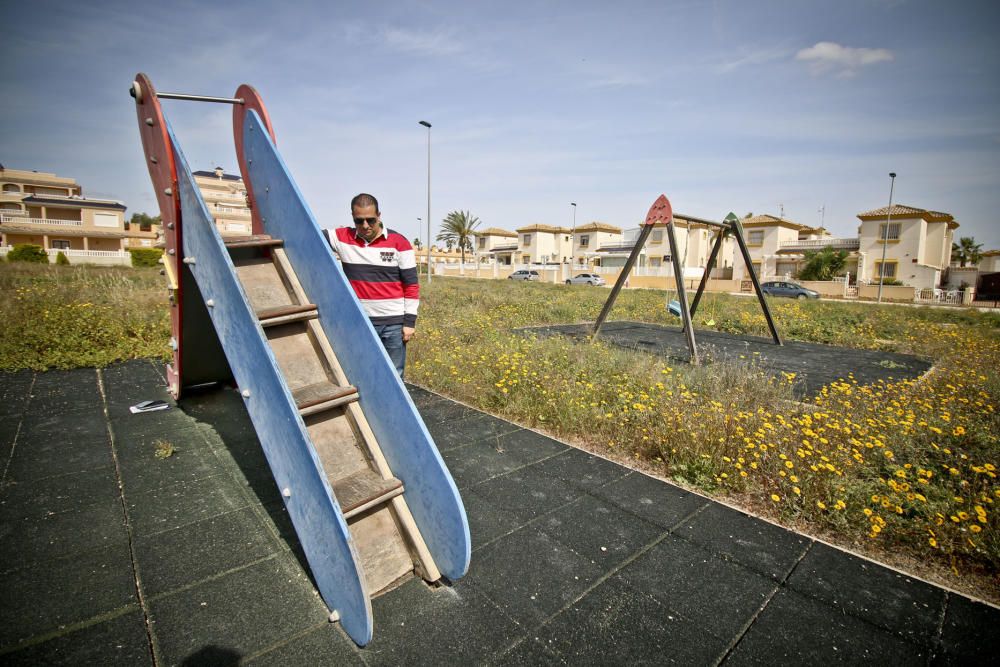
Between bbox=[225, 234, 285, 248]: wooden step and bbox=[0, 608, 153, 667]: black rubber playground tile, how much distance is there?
6.63 feet

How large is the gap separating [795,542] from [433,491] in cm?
217

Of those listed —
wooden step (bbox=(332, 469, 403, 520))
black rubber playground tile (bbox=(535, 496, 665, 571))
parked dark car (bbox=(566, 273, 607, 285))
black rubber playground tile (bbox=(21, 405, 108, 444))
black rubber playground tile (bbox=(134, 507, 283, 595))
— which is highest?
parked dark car (bbox=(566, 273, 607, 285))

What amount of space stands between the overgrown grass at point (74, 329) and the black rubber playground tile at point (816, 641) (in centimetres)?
786

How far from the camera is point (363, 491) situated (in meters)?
2.23

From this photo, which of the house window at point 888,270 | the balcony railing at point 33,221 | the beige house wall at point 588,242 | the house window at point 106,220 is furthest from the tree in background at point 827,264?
the balcony railing at point 33,221

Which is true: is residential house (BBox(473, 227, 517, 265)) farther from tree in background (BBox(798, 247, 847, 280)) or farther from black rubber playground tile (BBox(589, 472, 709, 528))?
black rubber playground tile (BBox(589, 472, 709, 528))

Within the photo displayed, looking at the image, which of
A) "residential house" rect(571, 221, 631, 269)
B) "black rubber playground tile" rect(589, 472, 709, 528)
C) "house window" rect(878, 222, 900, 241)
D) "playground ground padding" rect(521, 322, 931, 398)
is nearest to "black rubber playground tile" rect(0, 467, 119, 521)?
"black rubber playground tile" rect(589, 472, 709, 528)

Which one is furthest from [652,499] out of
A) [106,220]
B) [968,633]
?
[106,220]

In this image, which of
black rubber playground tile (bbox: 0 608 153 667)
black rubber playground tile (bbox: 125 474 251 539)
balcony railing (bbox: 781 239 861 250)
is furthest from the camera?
balcony railing (bbox: 781 239 861 250)

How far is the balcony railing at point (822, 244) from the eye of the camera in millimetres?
39094

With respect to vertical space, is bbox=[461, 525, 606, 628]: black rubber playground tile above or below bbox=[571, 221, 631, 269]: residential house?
below

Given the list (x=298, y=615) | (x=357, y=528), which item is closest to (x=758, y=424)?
(x=357, y=528)

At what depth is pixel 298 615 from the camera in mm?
2061

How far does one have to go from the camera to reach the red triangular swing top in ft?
23.9
